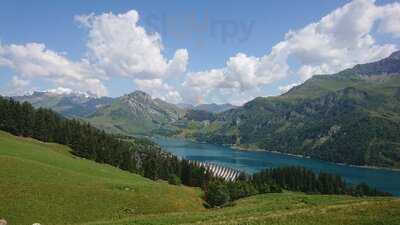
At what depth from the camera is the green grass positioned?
35.6m

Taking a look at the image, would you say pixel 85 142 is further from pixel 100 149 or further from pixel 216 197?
pixel 216 197

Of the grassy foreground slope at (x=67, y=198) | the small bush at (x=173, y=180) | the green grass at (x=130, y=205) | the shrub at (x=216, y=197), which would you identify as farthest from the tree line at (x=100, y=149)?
the green grass at (x=130, y=205)

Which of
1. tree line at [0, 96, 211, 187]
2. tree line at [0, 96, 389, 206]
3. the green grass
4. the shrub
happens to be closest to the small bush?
tree line at [0, 96, 389, 206]

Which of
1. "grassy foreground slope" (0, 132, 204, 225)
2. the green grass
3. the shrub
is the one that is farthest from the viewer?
the shrub

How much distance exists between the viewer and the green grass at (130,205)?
35625mm

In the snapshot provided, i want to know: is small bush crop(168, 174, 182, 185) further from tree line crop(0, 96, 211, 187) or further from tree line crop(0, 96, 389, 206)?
tree line crop(0, 96, 211, 187)

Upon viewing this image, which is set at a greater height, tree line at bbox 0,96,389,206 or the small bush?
tree line at bbox 0,96,389,206

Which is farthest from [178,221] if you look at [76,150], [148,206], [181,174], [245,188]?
[181,174]

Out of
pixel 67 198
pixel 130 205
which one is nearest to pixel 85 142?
pixel 67 198

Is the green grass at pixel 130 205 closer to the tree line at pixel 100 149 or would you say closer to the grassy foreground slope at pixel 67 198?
the grassy foreground slope at pixel 67 198

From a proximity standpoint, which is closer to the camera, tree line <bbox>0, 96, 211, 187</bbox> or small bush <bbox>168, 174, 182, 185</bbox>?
tree line <bbox>0, 96, 211, 187</bbox>

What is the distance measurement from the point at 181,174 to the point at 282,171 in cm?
5569

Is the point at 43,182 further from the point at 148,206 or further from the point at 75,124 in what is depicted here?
the point at 75,124

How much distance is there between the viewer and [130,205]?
5894cm
